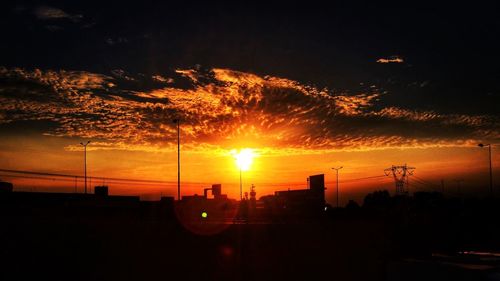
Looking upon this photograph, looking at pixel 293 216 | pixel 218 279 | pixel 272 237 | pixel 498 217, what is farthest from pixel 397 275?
pixel 293 216

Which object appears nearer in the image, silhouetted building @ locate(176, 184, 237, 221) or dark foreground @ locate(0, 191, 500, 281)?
dark foreground @ locate(0, 191, 500, 281)

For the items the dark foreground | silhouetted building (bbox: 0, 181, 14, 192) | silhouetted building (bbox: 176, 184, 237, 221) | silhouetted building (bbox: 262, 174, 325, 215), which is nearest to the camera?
the dark foreground

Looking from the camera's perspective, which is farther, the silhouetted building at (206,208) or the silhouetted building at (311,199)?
the silhouetted building at (311,199)

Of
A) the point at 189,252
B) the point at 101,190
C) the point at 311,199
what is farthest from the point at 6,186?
the point at 189,252

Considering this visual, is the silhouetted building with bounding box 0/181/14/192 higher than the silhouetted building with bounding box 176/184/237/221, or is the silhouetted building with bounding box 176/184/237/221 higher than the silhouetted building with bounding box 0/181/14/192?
the silhouetted building with bounding box 0/181/14/192

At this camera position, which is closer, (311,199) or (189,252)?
(189,252)

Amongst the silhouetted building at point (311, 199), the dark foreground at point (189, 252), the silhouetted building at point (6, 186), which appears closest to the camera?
the dark foreground at point (189, 252)

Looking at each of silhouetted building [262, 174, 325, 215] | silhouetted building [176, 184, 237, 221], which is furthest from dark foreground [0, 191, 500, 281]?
silhouetted building [262, 174, 325, 215]

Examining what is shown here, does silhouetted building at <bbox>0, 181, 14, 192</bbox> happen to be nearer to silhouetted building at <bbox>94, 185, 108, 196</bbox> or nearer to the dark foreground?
silhouetted building at <bbox>94, 185, 108, 196</bbox>

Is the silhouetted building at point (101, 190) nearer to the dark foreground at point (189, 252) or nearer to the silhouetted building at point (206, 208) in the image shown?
the silhouetted building at point (206, 208)

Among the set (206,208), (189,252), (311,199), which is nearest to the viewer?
(189,252)

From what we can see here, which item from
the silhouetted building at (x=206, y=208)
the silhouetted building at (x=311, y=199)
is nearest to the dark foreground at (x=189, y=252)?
the silhouetted building at (x=206, y=208)

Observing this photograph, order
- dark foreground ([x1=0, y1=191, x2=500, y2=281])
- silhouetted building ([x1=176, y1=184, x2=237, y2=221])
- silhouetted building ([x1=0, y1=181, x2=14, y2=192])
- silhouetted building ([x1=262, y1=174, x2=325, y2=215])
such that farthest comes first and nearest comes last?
1. silhouetted building ([x1=262, y1=174, x2=325, y2=215])
2. silhouetted building ([x1=0, y1=181, x2=14, y2=192])
3. silhouetted building ([x1=176, y1=184, x2=237, y2=221])
4. dark foreground ([x1=0, y1=191, x2=500, y2=281])

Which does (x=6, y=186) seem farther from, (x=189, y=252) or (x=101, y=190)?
(x=189, y=252)
